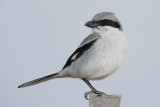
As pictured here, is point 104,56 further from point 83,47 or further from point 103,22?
point 103,22

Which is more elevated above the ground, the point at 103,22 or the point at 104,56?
the point at 103,22

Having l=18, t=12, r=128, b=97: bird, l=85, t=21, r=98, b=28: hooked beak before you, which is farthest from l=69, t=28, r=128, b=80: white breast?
l=85, t=21, r=98, b=28: hooked beak

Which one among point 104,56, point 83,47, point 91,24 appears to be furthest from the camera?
point 83,47

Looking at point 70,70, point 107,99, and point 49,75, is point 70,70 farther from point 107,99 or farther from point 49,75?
point 107,99

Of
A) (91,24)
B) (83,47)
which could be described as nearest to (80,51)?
(83,47)

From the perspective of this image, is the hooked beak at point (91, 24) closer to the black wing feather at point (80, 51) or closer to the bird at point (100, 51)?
the bird at point (100, 51)

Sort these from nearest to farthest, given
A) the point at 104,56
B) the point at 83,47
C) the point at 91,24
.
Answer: the point at 104,56 → the point at 91,24 → the point at 83,47

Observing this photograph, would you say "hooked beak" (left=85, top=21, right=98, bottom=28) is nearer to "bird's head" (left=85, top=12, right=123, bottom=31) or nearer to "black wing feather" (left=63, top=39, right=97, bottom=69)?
"bird's head" (left=85, top=12, right=123, bottom=31)
